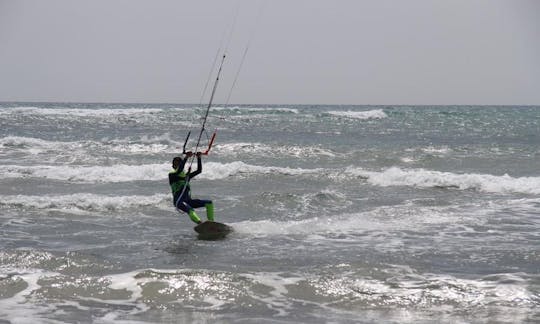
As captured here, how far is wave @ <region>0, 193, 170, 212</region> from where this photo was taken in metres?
14.6

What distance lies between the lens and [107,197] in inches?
626

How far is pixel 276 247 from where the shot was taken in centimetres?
1059

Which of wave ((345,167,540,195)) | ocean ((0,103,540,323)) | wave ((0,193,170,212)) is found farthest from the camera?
wave ((345,167,540,195))

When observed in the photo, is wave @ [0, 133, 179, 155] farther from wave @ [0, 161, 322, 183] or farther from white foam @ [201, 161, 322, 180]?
white foam @ [201, 161, 322, 180]

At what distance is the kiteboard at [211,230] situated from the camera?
1147cm

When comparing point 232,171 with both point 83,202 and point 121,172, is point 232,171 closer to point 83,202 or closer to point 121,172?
point 121,172

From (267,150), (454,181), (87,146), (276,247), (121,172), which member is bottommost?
(87,146)

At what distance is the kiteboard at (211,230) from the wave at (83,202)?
3.74 metres

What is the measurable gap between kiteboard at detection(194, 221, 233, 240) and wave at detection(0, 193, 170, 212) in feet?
12.3

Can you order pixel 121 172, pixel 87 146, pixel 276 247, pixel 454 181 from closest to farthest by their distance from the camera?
pixel 276 247
pixel 454 181
pixel 121 172
pixel 87 146

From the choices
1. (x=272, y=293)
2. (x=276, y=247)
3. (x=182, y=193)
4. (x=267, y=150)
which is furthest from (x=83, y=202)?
(x=267, y=150)

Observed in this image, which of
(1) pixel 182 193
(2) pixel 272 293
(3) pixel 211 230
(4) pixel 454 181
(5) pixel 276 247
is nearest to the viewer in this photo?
(2) pixel 272 293

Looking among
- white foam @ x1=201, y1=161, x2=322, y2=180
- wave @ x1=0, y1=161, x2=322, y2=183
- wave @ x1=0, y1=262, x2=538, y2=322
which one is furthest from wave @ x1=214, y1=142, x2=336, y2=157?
wave @ x1=0, y1=262, x2=538, y2=322

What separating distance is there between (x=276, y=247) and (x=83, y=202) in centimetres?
640
